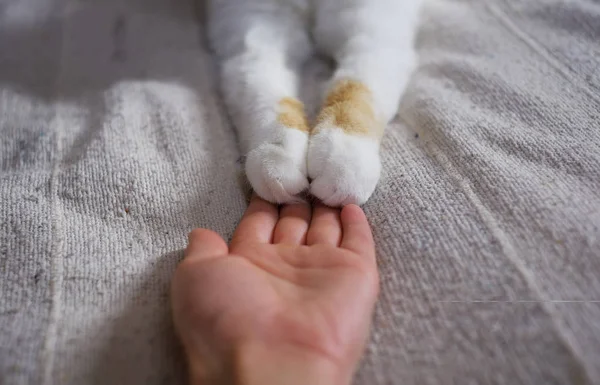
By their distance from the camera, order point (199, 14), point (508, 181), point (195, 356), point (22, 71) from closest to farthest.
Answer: point (195, 356)
point (508, 181)
point (22, 71)
point (199, 14)

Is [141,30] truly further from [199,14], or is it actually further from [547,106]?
[547,106]

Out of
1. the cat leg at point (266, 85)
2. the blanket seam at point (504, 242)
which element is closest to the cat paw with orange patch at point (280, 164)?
the cat leg at point (266, 85)

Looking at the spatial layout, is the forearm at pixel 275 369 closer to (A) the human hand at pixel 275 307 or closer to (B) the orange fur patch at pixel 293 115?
(A) the human hand at pixel 275 307

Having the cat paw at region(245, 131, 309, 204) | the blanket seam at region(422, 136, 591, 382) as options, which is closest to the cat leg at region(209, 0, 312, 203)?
the cat paw at region(245, 131, 309, 204)

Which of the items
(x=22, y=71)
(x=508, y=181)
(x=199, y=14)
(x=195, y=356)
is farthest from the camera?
(x=199, y=14)

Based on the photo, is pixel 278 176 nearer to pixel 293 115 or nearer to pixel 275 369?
pixel 293 115

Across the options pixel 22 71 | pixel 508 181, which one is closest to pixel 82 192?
pixel 22 71

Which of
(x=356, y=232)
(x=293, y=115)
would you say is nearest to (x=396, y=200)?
(x=356, y=232)
